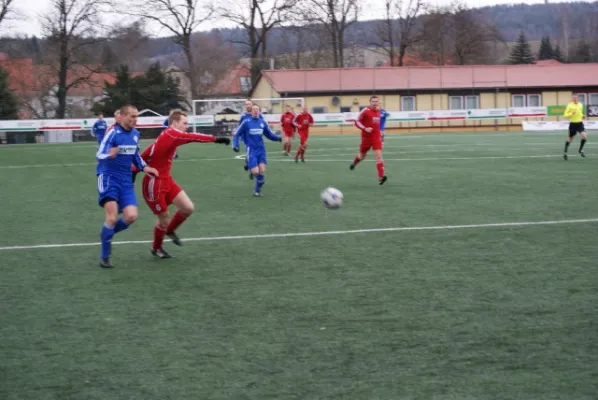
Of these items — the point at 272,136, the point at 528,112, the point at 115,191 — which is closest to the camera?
the point at 115,191

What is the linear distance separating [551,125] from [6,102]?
110ft

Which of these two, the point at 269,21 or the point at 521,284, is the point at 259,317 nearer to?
the point at 521,284

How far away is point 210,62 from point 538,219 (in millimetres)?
63334

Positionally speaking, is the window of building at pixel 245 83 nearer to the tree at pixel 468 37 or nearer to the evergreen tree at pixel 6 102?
the tree at pixel 468 37

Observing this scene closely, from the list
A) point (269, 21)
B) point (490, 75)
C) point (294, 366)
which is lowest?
point (294, 366)

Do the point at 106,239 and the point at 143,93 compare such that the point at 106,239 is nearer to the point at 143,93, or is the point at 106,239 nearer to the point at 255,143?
the point at 255,143

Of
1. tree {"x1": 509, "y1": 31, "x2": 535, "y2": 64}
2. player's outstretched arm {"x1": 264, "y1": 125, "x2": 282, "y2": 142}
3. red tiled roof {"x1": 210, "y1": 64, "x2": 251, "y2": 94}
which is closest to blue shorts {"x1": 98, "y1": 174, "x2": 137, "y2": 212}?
player's outstretched arm {"x1": 264, "y1": 125, "x2": 282, "y2": 142}

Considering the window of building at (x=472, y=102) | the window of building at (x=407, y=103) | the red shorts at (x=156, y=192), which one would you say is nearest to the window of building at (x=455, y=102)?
the window of building at (x=472, y=102)

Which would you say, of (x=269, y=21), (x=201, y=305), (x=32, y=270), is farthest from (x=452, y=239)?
(x=269, y=21)

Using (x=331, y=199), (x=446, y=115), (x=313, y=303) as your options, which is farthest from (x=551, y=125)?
(x=313, y=303)

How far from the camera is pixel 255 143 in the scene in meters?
15.8

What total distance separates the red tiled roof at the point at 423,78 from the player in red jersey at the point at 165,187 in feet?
153

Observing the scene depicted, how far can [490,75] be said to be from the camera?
57750mm

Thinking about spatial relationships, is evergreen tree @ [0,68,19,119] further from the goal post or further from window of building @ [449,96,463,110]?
window of building @ [449,96,463,110]
